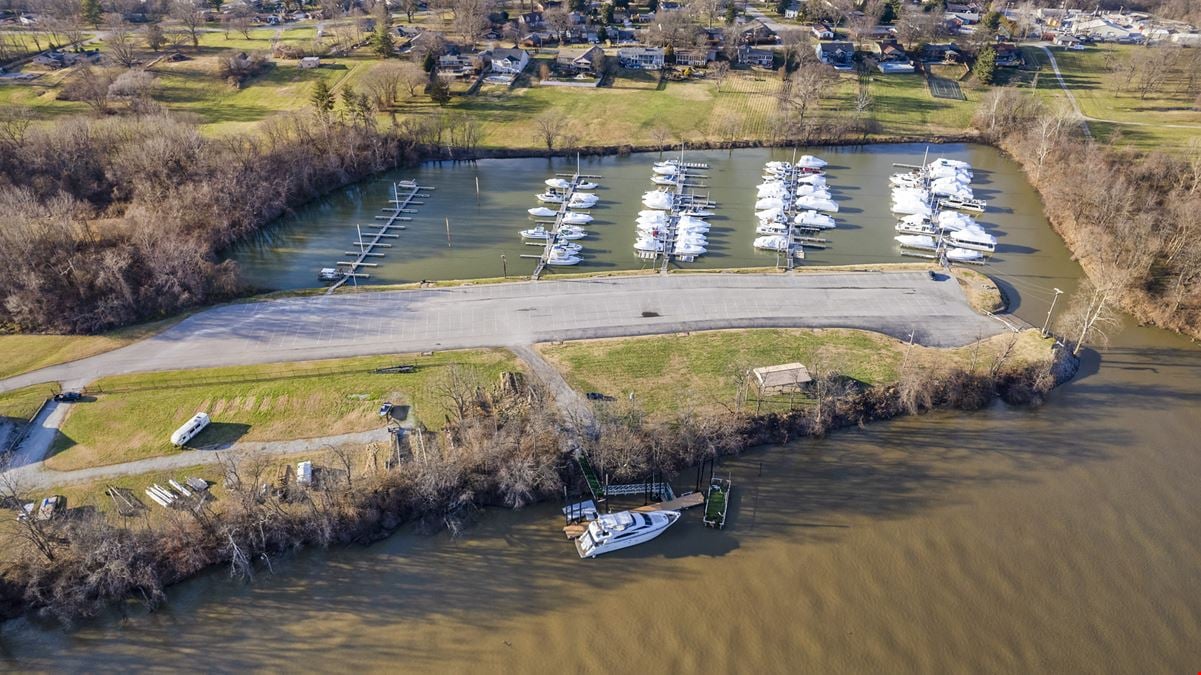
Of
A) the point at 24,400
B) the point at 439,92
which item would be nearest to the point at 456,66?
the point at 439,92

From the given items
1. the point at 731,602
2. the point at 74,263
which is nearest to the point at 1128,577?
the point at 731,602

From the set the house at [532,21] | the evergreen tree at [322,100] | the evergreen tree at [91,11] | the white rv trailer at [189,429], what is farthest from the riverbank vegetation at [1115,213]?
the evergreen tree at [91,11]

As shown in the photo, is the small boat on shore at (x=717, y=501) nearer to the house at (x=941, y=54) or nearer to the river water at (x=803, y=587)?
the river water at (x=803, y=587)

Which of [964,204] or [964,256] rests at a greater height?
[964,204]

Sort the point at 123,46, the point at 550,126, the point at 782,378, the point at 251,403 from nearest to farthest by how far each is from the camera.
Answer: the point at 251,403 < the point at 782,378 < the point at 550,126 < the point at 123,46

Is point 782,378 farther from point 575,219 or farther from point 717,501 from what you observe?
point 575,219

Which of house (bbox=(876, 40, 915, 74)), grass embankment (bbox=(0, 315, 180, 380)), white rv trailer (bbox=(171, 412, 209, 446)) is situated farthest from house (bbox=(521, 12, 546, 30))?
white rv trailer (bbox=(171, 412, 209, 446))

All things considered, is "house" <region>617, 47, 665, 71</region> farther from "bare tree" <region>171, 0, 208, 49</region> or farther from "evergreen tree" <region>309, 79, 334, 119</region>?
"bare tree" <region>171, 0, 208, 49</region>
